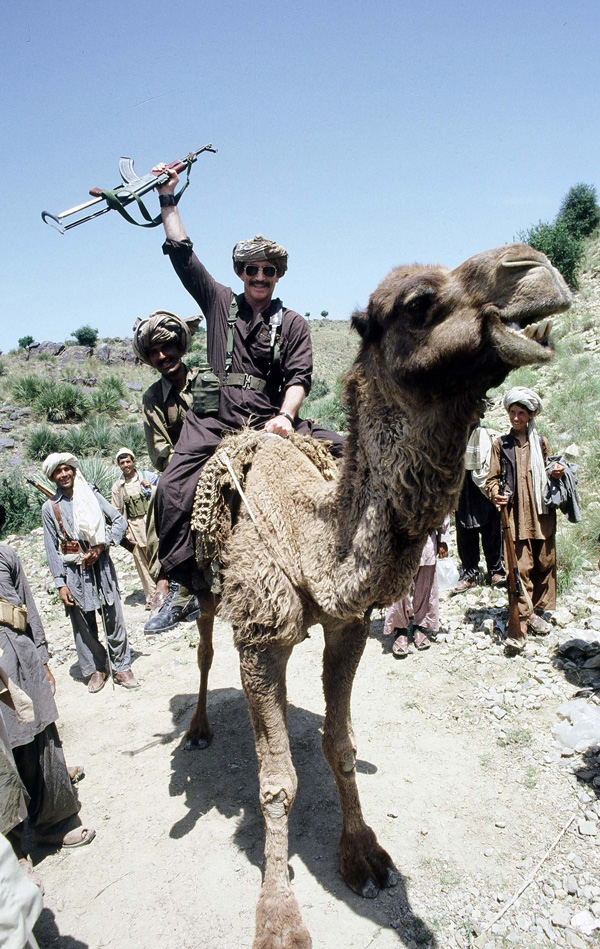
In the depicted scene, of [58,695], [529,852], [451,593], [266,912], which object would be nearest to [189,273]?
[266,912]

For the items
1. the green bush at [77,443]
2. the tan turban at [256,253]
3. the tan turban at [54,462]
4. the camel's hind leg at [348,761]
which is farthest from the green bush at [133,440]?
the camel's hind leg at [348,761]

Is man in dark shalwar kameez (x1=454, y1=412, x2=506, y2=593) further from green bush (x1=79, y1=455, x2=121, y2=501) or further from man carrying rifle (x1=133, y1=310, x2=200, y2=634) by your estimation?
green bush (x1=79, y1=455, x2=121, y2=501)

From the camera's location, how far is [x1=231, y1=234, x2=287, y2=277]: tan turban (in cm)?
333

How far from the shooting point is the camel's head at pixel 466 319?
1.73m

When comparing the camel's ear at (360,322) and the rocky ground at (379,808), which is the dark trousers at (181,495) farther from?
the rocky ground at (379,808)

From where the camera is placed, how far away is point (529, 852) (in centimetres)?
325

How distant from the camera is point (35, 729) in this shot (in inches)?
136

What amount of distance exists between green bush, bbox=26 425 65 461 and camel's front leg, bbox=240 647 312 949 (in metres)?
19.6

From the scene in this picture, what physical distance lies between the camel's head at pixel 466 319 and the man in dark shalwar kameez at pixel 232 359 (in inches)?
47.2

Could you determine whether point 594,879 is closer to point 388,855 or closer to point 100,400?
point 388,855

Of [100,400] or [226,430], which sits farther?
[100,400]

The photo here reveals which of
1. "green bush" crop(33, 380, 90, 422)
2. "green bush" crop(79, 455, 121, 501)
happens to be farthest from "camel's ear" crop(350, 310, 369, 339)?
"green bush" crop(33, 380, 90, 422)

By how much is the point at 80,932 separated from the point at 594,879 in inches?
115

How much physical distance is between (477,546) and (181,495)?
5516 mm
